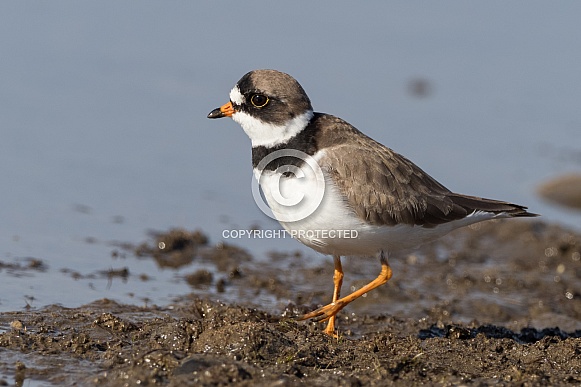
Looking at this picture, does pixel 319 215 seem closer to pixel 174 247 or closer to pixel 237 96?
pixel 237 96

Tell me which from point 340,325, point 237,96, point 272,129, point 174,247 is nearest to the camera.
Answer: point 272,129

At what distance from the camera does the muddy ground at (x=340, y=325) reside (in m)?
5.58

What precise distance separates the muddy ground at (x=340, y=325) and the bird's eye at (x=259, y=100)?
1557mm

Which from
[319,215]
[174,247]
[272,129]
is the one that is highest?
[272,129]

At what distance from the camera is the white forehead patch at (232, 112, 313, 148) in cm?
683

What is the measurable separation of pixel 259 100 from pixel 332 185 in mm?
890

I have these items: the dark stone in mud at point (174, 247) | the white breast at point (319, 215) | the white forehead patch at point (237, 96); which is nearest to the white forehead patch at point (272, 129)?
the white forehead patch at point (237, 96)

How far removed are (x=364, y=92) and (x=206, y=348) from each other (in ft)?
26.6

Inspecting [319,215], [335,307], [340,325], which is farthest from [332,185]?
[340,325]

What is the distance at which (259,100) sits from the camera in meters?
6.92

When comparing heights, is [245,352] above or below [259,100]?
below

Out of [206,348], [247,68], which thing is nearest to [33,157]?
[247,68]

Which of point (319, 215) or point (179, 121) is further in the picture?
point (179, 121)

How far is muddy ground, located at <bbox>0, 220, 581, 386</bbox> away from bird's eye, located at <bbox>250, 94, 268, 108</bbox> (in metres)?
1.56
